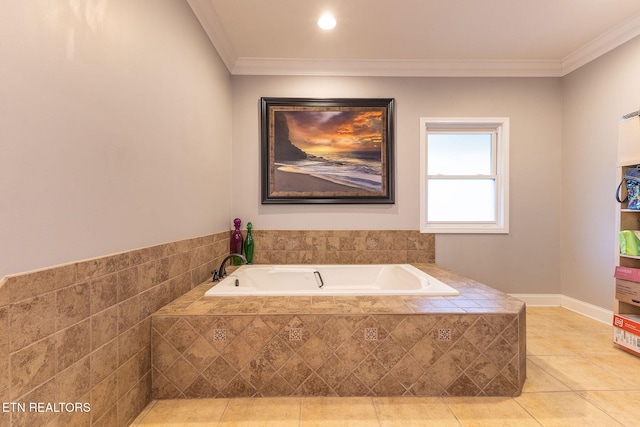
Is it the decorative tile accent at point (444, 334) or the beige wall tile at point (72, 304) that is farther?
the decorative tile accent at point (444, 334)

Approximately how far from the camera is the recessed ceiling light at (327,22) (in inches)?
87.3

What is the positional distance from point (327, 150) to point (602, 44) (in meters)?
2.49

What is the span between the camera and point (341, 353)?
5.12ft

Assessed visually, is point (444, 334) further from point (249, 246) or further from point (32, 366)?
point (249, 246)

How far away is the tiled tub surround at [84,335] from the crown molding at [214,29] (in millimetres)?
1626

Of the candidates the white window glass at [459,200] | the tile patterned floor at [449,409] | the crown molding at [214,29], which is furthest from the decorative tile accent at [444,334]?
the crown molding at [214,29]

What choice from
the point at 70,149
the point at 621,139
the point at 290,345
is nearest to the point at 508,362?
the point at 290,345

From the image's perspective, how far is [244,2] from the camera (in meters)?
2.07

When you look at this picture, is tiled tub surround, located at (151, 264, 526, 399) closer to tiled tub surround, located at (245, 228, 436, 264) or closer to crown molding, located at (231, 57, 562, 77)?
tiled tub surround, located at (245, 228, 436, 264)

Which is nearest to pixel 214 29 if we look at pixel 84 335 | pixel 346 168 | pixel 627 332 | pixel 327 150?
pixel 327 150

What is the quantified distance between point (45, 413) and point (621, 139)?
11.2 ft

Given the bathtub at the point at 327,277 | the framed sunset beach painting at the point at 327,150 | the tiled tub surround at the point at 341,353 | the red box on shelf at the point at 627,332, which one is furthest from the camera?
the framed sunset beach painting at the point at 327,150

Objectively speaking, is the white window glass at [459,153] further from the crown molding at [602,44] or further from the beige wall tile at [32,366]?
the beige wall tile at [32,366]

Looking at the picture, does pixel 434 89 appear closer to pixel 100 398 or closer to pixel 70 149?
pixel 70 149
